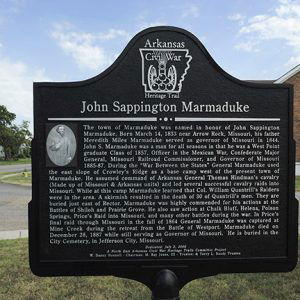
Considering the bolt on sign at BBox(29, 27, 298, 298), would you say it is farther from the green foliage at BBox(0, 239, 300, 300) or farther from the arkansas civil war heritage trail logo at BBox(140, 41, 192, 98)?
the green foliage at BBox(0, 239, 300, 300)

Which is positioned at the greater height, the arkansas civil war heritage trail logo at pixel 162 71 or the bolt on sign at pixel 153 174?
the arkansas civil war heritage trail logo at pixel 162 71

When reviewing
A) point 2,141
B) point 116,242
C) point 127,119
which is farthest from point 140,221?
point 2,141

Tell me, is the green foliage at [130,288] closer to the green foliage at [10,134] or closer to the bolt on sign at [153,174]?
the bolt on sign at [153,174]

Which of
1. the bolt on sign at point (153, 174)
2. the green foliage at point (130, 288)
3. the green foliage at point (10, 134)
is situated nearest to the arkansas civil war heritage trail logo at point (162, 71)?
the bolt on sign at point (153, 174)

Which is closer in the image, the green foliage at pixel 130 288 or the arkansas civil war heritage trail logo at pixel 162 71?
the arkansas civil war heritage trail logo at pixel 162 71

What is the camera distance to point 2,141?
195ft

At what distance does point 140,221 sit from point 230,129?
0.94m

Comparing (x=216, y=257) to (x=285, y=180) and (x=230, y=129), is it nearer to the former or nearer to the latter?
(x=285, y=180)

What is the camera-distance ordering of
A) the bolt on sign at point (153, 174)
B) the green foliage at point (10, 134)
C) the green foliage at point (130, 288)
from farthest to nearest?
the green foliage at point (10, 134) < the green foliage at point (130, 288) < the bolt on sign at point (153, 174)

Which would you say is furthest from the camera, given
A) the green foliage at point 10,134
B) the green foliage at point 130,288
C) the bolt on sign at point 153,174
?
the green foliage at point 10,134

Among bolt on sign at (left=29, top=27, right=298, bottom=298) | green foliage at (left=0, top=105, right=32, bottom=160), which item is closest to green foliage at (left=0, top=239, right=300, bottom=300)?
bolt on sign at (left=29, top=27, right=298, bottom=298)

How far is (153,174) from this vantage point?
281 centimetres

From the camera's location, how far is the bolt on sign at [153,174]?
2807mm

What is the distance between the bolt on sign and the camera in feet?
9.21
